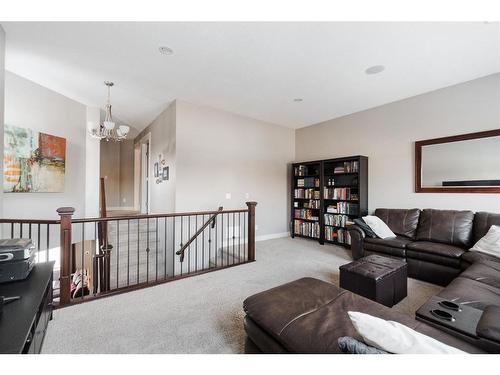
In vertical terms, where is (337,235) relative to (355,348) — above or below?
below

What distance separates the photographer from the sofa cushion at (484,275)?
1811 millimetres

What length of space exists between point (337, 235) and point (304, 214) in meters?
0.87

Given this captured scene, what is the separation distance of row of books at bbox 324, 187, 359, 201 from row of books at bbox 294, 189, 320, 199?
0.29m

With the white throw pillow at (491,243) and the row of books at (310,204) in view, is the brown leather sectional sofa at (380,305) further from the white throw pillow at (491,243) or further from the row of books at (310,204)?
the row of books at (310,204)

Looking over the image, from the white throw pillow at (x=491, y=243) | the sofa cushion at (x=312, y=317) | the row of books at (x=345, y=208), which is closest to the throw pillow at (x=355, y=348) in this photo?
the sofa cushion at (x=312, y=317)

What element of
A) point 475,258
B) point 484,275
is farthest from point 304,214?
point 484,275

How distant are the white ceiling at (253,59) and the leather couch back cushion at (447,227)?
188 centimetres

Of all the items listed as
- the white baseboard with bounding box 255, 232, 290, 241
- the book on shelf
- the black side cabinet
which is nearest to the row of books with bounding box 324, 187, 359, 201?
the book on shelf

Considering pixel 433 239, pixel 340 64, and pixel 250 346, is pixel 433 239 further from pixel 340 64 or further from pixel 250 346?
pixel 250 346

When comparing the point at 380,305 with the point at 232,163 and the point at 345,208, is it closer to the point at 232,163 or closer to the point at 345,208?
the point at 345,208

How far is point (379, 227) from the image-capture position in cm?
339

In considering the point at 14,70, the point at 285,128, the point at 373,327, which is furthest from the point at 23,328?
the point at 285,128

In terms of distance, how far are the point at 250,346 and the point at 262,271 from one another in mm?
1696
